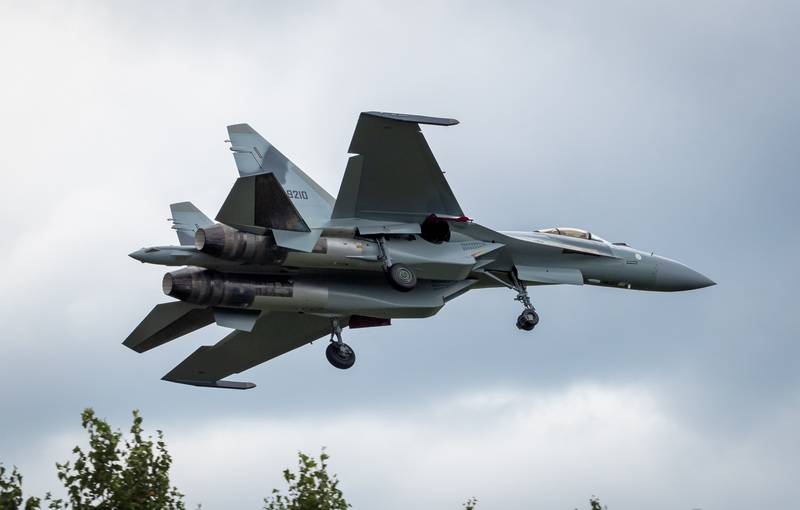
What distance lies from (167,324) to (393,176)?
7680 mm

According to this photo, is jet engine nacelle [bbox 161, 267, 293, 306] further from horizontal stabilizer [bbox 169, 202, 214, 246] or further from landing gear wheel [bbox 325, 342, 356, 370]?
landing gear wheel [bbox 325, 342, 356, 370]

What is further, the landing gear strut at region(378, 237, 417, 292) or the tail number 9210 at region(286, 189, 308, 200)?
the tail number 9210 at region(286, 189, 308, 200)

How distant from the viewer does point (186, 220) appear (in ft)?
134

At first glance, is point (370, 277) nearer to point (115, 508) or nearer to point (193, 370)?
point (193, 370)

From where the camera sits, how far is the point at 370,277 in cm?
4122

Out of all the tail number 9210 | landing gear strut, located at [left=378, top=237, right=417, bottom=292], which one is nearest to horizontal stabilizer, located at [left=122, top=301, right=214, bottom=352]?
the tail number 9210

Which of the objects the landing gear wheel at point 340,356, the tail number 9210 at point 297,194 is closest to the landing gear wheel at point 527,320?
the landing gear wheel at point 340,356

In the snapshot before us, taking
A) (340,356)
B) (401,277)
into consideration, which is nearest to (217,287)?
(401,277)

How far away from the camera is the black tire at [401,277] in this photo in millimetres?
39625

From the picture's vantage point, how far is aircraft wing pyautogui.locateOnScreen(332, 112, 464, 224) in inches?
1490

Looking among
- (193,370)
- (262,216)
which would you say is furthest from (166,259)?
(193,370)

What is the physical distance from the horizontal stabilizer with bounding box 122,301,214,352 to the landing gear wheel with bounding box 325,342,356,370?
3356 mm

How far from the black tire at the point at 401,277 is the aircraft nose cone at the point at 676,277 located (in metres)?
9.04

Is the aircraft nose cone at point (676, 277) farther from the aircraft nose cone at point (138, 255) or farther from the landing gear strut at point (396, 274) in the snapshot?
the aircraft nose cone at point (138, 255)
